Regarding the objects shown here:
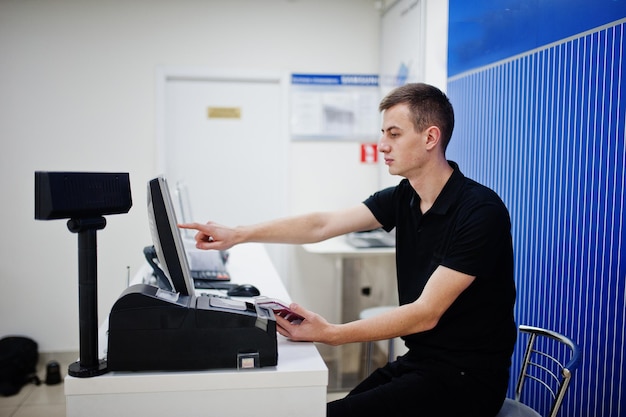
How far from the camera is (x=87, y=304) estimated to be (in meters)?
1.33

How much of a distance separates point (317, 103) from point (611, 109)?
2.64 metres

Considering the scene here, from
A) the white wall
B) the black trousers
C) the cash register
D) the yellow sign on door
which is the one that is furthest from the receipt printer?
the yellow sign on door

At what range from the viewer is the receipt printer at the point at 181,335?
133 cm

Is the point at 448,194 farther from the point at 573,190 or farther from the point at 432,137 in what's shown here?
the point at 573,190

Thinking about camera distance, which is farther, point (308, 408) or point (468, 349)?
point (468, 349)

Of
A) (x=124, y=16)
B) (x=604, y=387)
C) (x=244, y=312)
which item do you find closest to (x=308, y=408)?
(x=244, y=312)

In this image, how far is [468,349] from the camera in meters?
1.64

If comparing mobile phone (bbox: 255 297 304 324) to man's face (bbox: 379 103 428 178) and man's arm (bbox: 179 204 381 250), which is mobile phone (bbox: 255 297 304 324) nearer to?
man's arm (bbox: 179 204 381 250)

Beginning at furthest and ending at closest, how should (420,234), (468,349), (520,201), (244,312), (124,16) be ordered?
1. (124,16)
2. (520,201)
3. (420,234)
4. (468,349)
5. (244,312)

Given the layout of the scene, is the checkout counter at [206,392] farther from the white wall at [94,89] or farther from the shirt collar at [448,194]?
the white wall at [94,89]

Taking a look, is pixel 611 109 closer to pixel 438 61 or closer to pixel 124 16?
pixel 438 61

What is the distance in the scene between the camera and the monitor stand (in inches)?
52.3

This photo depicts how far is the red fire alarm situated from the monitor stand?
10.4 ft

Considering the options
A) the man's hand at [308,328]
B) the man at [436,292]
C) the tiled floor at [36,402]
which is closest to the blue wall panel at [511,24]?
the man at [436,292]
